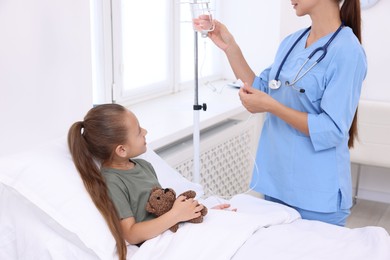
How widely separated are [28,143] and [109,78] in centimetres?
82

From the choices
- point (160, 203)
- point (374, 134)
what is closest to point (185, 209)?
point (160, 203)

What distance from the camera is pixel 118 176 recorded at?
1.44 meters

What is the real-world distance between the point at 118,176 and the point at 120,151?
0.23 ft

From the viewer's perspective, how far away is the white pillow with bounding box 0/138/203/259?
1297 millimetres

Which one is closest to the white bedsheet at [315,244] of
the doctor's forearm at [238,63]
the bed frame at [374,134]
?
the doctor's forearm at [238,63]

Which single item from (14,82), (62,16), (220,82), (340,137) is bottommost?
(220,82)

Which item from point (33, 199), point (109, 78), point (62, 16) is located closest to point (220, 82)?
point (109, 78)

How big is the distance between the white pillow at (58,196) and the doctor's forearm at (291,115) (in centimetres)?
64

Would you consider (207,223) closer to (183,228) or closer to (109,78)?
(183,228)

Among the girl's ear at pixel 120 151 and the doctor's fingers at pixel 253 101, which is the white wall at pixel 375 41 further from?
the girl's ear at pixel 120 151

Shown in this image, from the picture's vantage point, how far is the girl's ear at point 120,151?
1.45 metres

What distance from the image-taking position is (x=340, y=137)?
1604mm

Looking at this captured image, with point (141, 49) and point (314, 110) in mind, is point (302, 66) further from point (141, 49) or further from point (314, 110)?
point (141, 49)

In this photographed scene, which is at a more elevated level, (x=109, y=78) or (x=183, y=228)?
(x=109, y=78)
